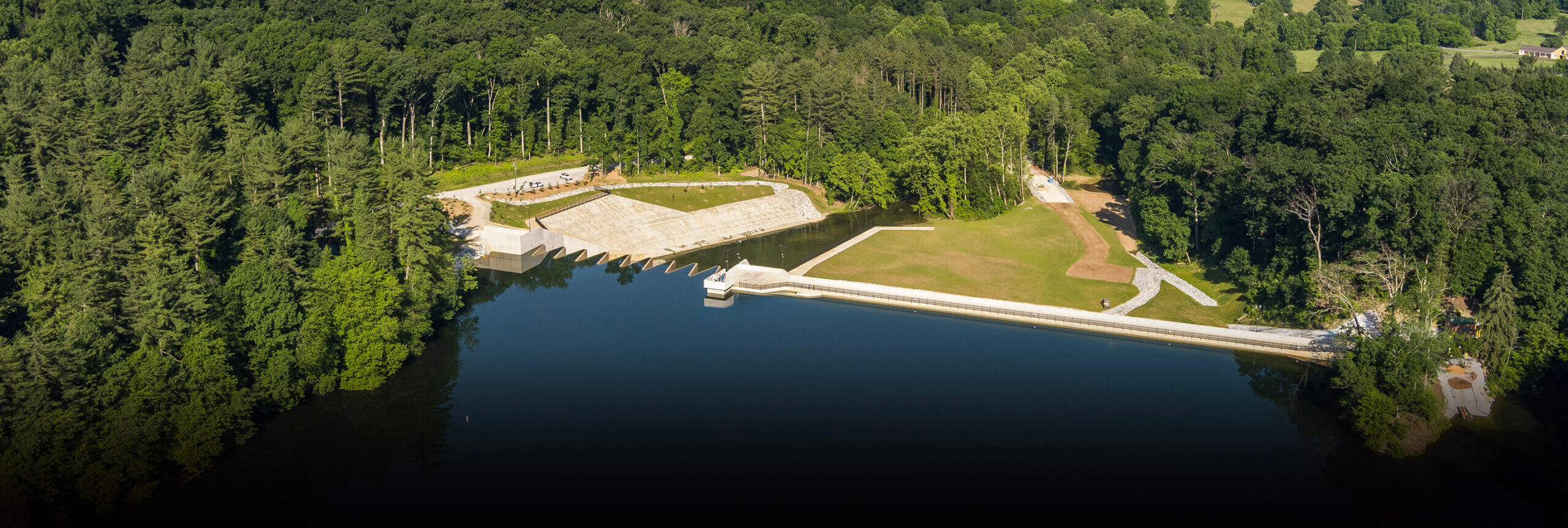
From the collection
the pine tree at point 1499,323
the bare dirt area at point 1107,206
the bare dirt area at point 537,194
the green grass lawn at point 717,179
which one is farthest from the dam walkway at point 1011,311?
the green grass lawn at point 717,179

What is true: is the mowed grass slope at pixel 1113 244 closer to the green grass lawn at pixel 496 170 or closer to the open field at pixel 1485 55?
the green grass lawn at pixel 496 170

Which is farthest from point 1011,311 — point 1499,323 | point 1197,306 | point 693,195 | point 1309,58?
point 1309,58

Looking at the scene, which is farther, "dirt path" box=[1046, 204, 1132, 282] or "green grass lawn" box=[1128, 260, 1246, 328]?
"dirt path" box=[1046, 204, 1132, 282]

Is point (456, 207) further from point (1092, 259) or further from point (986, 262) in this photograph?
point (1092, 259)

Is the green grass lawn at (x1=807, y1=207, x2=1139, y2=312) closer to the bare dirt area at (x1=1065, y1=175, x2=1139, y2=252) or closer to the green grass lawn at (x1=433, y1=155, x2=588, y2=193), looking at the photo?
the bare dirt area at (x1=1065, y1=175, x2=1139, y2=252)

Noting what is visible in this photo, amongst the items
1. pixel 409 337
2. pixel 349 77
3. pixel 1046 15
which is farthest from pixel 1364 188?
pixel 1046 15

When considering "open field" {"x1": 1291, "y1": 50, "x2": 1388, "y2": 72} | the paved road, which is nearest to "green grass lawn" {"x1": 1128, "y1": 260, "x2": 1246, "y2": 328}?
the paved road
